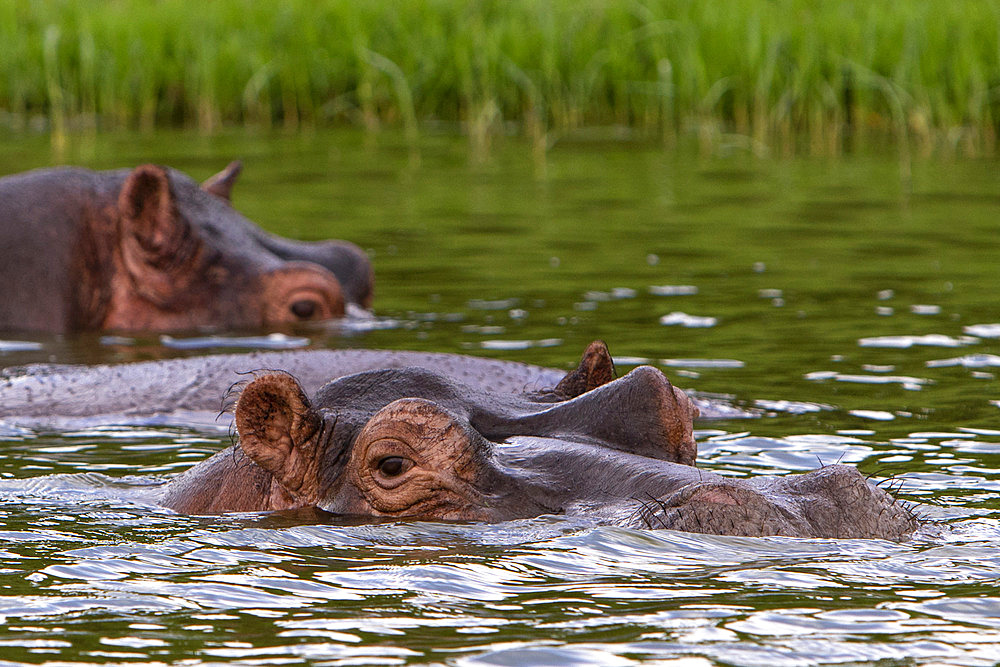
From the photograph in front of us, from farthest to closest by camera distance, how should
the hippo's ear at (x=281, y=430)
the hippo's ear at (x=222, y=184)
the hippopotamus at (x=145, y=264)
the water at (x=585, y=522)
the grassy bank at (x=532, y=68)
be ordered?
the grassy bank at (x=532, y=68) < the hippo's ear at (x=222, y=184) < the hippopotamus at (x=145, y=264) < the hippo's ear at (x=281, y=430) < the water at (x=585, y=522)

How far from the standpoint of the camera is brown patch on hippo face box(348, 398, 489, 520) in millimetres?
4570

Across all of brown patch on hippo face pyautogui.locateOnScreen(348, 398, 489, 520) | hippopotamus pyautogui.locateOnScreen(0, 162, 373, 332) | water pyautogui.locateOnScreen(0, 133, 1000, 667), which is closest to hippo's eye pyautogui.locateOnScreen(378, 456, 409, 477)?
brown patch on hippo face pyautogui.locateOnScreen(348, 398, 489, 520)

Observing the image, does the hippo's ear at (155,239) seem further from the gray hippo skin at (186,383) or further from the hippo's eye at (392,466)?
the hippo's eye at (392,466)

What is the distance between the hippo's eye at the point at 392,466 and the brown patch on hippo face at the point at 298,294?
453 centimetres

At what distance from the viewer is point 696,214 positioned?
567 inches

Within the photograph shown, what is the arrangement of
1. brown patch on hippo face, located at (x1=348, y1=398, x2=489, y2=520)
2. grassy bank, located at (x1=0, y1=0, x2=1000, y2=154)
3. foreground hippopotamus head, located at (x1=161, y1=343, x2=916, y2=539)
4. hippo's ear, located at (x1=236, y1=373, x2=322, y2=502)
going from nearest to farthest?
foreground hippopotamus head, located at (x1=161, y1=343, x2=916, y2=539), brown patch on hippo face, located at (x1=348, y1=398, x2=489, y2=520), hippo's ear, located at (x1=236, y1=373, x2=322, y2=502), grassy bank, located at (x1=0, y1=0, x2=1000, y2=154)

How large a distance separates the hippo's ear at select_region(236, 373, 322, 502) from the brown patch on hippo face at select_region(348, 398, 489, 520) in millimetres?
178

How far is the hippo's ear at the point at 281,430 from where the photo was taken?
472 centimetres

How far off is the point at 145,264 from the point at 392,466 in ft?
15.7

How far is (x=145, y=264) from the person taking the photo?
361 inches

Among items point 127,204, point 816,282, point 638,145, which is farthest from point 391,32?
point 127,204

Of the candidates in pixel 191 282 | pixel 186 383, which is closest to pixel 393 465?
pixel 186 383

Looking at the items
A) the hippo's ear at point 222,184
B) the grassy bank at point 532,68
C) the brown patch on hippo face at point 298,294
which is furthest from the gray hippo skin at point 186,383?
the grassy bank at point 532,68

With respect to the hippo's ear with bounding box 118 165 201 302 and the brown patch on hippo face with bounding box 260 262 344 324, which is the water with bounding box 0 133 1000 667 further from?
the hippo's ear with bounding box 118 165 201 302
